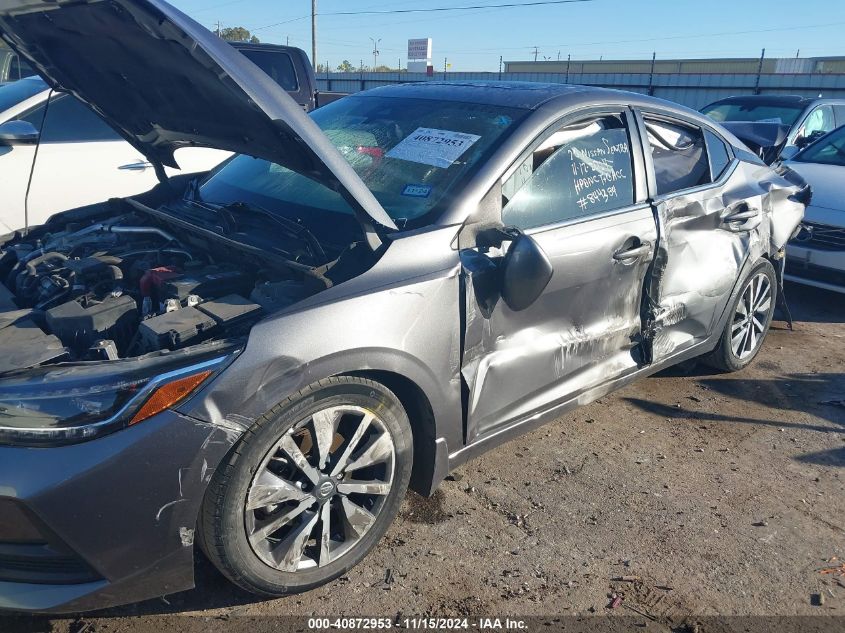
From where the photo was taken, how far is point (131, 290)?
285 centimetres

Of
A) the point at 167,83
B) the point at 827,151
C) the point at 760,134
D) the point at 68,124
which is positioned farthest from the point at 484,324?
the point at 827,151

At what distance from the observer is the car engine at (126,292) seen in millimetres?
2326

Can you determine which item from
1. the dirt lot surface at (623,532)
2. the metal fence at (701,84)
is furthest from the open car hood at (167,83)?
the metal fence at (701,84)

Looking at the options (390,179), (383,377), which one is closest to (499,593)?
(383,377)

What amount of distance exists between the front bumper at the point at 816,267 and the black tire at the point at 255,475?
16.1 ft

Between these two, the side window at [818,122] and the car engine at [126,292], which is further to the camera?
the side window at [818,122]

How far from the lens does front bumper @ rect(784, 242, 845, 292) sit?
234 inches

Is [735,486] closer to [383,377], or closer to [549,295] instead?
[549,295]

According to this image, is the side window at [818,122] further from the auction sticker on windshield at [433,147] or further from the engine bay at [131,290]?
the engine bay at [131,290]

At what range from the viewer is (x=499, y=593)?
261 cm

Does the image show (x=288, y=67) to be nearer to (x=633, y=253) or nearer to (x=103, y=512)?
(x=633, y=253)

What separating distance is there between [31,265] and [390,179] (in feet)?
5.24

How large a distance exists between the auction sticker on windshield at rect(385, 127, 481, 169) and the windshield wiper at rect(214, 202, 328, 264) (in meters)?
0.58

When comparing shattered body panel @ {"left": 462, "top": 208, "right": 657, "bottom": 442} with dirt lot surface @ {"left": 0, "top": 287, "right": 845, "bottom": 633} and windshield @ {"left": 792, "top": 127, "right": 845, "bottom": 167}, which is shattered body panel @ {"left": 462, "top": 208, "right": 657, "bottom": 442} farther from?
windshield @ {"left": 792, "top": 127, "right": 845, "bottom": 167}
